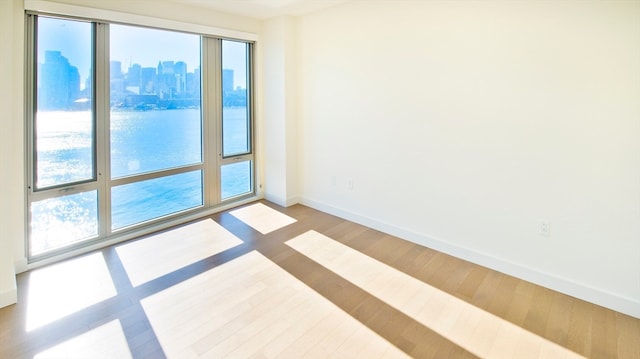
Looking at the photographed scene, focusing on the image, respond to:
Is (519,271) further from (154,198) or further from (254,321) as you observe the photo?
(154,198)

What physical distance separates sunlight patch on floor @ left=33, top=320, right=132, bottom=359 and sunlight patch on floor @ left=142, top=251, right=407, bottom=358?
0.68ft

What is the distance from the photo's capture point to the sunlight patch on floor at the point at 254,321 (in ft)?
6.62

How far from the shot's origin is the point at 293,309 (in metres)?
2.41

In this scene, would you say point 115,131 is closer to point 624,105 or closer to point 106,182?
point 106,182

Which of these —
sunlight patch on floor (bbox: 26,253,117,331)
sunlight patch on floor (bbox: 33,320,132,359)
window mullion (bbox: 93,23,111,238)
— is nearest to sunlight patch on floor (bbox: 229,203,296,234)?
window mullion (bbox: 93,23,111,238)

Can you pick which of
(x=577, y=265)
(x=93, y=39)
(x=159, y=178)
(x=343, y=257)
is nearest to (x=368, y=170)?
(x=343, y=257)

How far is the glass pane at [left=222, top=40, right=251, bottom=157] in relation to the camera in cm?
436

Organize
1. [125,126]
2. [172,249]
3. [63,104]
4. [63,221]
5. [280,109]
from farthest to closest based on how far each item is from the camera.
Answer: [280,109]
[125,126]
[172,249]
[63,221]
[63,104]

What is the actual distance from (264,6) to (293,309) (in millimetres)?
3368

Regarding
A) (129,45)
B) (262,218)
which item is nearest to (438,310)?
(262,218)

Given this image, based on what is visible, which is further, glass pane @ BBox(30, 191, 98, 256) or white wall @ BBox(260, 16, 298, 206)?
white wall @ BBox(260, 16, 298, 206)

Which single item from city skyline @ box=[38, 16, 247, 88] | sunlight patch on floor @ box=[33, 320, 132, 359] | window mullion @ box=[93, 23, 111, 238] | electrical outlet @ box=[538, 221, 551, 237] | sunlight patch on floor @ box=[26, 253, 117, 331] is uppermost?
city skyline @ box=[38, 16, 247, 88]

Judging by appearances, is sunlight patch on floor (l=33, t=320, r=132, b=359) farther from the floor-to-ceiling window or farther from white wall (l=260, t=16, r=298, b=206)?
white wall (l=260, t=16, r=298, b=206)

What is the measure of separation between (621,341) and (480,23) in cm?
254
